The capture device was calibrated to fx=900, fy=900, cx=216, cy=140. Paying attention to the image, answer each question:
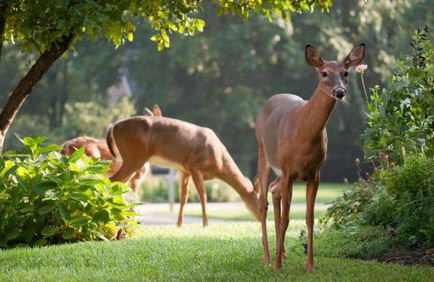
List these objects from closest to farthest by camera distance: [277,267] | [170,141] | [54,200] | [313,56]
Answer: [313,56]
[277,267]
[54,200]
[170,141]

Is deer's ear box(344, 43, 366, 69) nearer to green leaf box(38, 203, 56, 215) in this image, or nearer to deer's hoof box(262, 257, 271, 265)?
deer's hoof box(262, 257, 271, 265)

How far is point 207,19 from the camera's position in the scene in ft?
126

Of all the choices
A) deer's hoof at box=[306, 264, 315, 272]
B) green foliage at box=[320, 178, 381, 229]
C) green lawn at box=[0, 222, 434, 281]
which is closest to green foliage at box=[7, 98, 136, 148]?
green foliage at box=[320, 178, 381, 229]

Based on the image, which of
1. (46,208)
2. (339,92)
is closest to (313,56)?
(339,92)

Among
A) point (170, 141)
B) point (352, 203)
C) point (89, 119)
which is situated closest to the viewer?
point (352, 203)

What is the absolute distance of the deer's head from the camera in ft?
21.6

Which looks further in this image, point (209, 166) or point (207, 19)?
point (207, 19)

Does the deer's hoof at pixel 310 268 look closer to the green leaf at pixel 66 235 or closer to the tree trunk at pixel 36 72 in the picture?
the green leaf at pixel 66 235

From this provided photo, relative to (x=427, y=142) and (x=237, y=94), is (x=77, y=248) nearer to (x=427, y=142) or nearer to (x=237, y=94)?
(x=427, y=142)

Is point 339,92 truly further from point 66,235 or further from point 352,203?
point 66,235

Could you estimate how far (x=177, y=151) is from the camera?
13.0m

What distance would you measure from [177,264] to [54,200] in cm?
207

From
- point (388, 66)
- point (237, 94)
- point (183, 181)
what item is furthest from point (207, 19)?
point (183, 181)

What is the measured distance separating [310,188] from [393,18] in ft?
108
